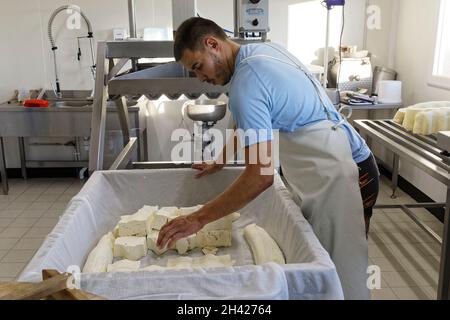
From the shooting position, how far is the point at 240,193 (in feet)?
4.23

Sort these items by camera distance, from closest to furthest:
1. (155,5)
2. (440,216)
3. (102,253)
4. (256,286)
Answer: (256,286), (102,253), (440,216), (155,5)

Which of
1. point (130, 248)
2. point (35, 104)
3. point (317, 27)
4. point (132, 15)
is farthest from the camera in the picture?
point (317, 27)

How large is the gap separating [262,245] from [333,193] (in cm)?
34

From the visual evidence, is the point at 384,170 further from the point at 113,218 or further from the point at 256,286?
the point at 256,286

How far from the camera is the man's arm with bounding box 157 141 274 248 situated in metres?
1.26

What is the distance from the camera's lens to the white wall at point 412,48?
3291 millimetres

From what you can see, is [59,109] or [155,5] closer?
[59,109]

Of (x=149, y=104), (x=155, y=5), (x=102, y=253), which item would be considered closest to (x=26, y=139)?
(x=149, y=104)

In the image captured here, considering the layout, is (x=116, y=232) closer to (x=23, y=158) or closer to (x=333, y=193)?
(x=333, y=193)

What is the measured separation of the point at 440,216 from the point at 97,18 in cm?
340

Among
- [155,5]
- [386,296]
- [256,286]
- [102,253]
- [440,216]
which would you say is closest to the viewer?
[256,286]

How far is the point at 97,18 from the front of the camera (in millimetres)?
4051

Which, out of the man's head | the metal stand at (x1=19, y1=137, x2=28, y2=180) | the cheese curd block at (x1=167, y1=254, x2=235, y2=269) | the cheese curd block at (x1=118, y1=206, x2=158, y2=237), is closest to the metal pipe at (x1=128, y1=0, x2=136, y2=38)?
the man's head

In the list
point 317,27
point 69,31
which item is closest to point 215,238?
point 317,27
